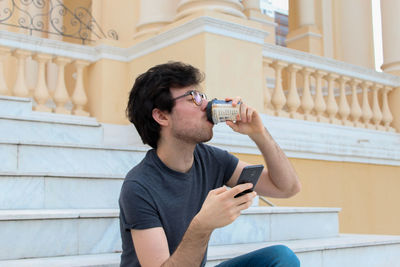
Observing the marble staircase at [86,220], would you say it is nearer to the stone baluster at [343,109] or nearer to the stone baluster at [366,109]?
the stone baluster at [343,109]

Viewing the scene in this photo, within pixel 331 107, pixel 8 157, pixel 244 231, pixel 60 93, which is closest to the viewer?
pixel 244 231

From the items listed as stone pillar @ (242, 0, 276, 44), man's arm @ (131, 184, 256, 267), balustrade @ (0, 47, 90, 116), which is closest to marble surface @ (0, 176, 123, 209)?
man's arm @ (131, 184, 256, 267)

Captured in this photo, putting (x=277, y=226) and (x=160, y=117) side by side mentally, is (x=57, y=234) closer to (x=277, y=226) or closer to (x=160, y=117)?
(x=160, y=117)

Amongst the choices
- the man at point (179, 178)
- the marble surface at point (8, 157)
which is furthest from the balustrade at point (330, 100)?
the man at point (179, 178)

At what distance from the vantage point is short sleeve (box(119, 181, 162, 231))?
5.21ft

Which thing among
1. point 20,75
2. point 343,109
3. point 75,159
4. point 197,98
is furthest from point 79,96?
point 197,98

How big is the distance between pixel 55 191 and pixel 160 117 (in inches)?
44.9

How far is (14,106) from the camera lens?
4227 millimetres

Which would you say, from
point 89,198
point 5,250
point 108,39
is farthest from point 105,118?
point 5,250

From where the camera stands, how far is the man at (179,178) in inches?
58.0

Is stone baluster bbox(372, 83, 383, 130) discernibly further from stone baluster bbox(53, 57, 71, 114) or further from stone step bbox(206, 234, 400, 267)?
stone baluster bbox(53, 57, 71, 114)

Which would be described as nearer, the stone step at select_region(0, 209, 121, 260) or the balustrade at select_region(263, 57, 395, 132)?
the stone step at select_region(0, 209, 121, 260)

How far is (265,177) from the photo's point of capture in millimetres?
2090

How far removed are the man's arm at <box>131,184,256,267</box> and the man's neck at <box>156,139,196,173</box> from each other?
1.11 ft
